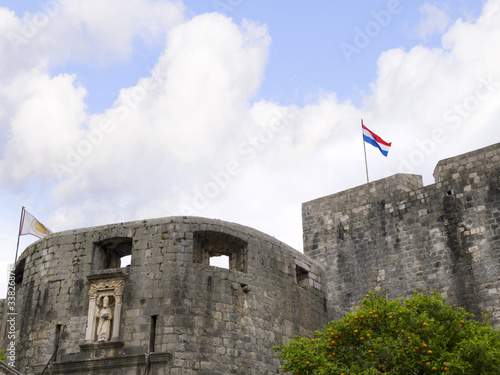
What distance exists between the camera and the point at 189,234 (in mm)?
18375

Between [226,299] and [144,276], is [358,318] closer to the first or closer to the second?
[226,299]

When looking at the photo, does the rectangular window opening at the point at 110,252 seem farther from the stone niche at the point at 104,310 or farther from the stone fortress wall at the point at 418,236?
the stone fortress wall at the point at 418,236

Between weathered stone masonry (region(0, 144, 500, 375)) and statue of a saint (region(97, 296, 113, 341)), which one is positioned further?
statue of a saint (region(97, 296, 113, 341))

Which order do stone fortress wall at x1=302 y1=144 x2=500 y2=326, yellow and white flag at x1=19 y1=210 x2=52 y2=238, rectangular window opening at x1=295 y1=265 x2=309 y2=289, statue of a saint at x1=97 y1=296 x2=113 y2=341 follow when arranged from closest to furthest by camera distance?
statue of a saint at x1=97 y1=296 x2=113 y2=341
rectangular window opening at x1=295 y1=265 x2=309 y2=289
stone fortress wall at x1=302 y1=144 x2=500 y2=326
yellow and white flag at x1=19 y1=210 x2=52 y2=238

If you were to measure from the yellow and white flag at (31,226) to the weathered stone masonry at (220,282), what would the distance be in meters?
1.80

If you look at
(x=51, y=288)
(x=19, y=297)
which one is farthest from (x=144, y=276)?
(x=19, y=297)

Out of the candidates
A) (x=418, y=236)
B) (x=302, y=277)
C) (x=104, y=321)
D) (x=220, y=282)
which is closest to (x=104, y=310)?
(x=104, y=321)

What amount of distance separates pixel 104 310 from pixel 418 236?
1009 centimetres

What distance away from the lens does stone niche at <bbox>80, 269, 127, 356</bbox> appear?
56.7 feet

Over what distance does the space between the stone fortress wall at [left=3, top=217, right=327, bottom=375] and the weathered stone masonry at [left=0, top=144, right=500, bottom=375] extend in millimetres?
28

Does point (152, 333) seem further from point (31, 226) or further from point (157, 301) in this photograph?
point (31, 226)

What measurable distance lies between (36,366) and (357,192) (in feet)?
39.2

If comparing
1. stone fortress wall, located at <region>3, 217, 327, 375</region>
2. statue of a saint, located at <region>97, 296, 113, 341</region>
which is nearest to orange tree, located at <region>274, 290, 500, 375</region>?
stone fortress wall, located at <region>3, 217, 327, 375</region>

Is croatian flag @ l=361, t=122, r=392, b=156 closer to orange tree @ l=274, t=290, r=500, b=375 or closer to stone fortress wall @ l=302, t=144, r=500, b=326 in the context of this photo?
stone fortress wall @ l=302, t=144, r=500, b=326
